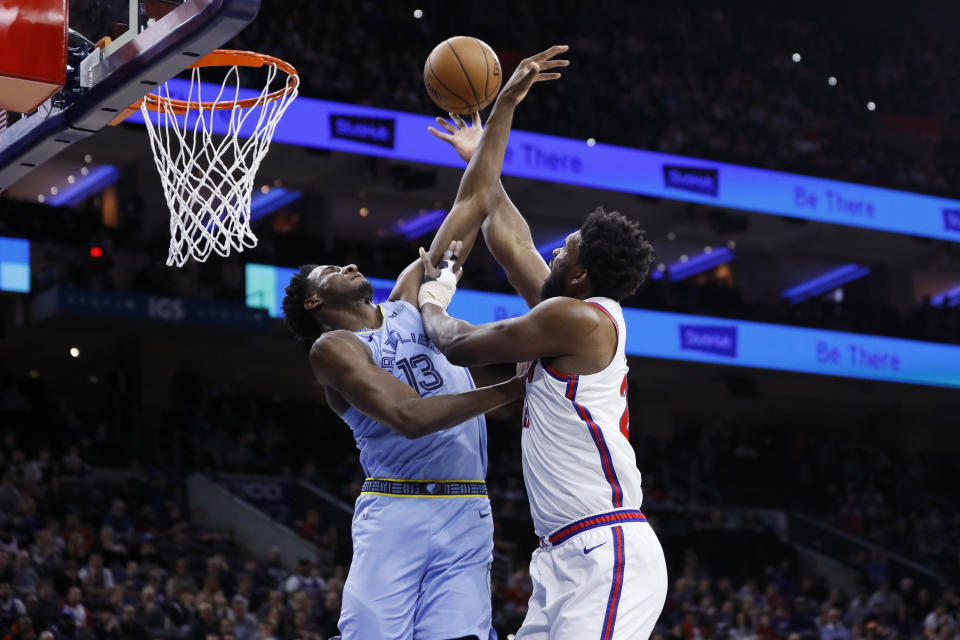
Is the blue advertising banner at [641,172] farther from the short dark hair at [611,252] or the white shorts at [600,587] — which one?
the white shorts at [600,587]

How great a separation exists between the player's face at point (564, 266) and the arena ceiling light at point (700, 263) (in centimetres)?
2420

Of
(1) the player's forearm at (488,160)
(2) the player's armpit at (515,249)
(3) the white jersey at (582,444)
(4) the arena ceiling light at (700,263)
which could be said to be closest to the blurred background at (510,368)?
(4) the arena ceiling light at (700,263)

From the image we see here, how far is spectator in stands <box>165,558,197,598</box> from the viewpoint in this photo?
39.8ft

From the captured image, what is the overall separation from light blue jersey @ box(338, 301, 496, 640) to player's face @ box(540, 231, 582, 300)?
23.8 inches

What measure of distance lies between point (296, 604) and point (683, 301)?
1289 cm

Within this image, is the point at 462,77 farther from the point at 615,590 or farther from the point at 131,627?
the point at 131,627

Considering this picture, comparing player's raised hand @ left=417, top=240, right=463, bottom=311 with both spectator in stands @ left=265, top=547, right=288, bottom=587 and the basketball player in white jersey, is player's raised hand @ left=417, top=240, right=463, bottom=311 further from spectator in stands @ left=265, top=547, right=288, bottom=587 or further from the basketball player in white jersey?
spectator in stands @ left=265, top=547, right=288, bottom=587

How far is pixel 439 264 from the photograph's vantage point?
16.8 feet

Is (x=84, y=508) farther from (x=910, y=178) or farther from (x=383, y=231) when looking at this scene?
(x=910, y=178)

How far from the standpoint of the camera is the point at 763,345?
75.5 feet

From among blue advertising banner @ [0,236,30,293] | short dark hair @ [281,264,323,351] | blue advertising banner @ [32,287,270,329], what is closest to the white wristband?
short dark hair @ [281,264,323,351]

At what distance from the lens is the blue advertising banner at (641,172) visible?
19583 mm

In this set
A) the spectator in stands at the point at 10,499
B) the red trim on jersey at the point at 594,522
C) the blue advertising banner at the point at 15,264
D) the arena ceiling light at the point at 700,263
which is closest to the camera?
the red trim on jersey at the point at 594,522

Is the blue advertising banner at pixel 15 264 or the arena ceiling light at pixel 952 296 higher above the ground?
the blue advertising banner at pixel 15 264
